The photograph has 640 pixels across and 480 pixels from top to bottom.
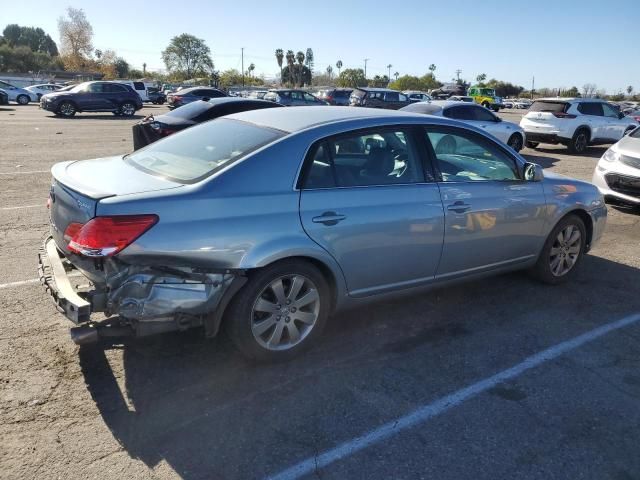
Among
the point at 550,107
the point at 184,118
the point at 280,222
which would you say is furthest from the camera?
the point at 550,107

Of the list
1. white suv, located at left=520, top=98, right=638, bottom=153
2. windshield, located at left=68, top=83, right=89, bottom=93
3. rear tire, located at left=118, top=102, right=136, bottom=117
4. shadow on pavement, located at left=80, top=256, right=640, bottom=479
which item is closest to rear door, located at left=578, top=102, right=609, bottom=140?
white suv, located at left=520, top=98, right=638, bottom=153

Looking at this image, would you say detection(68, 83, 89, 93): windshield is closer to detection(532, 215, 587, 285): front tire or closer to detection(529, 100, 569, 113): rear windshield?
detection(529, 100, 569, 113): rear windshield

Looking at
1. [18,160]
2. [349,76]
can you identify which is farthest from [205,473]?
[349,76]

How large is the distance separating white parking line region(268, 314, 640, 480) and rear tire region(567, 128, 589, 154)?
13579 mm

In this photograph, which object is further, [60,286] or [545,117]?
[545,117]

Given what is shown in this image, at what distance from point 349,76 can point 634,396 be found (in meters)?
126

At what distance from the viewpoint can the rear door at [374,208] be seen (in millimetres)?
3549

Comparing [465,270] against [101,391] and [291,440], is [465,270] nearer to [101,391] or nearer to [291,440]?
[291,440]

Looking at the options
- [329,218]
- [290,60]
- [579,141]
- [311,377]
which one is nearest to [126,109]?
[579,141]

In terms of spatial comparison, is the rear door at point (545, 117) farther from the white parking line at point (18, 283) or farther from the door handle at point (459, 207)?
the white parking line at point (18, 283)

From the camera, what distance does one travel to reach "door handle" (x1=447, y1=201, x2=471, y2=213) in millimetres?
4131

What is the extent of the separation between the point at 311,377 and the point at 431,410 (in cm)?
79

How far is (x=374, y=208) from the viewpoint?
12.3 feet

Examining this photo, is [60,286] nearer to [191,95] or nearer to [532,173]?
[532,173]
